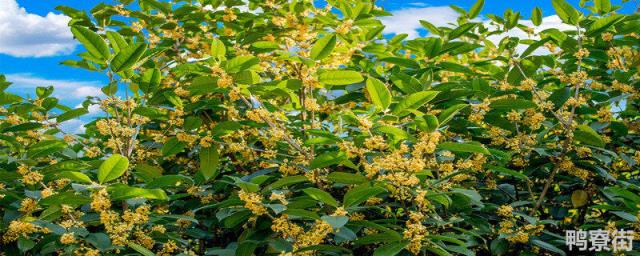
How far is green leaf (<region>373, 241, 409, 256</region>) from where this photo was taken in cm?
235

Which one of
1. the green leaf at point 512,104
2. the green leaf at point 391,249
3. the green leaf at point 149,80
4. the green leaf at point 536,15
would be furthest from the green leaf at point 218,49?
the green leaf at point 536,15

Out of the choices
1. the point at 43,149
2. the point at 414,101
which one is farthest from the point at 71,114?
the point at 414,101

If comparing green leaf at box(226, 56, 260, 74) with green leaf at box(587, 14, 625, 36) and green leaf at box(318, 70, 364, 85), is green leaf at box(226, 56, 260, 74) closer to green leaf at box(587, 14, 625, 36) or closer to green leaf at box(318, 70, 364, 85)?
green leaf at box(318, 70, 364, 85)

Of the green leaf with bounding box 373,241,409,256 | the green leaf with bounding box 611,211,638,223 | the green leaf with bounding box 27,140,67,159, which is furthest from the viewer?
the green leaf with bounding box 27,140,67,159

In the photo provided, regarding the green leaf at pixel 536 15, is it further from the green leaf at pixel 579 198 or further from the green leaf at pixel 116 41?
the green leaf at pixel 116 41

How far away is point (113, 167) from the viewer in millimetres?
2396

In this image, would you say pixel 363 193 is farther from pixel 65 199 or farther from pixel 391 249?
pixel 65 199

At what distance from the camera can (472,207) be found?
10.3 ft

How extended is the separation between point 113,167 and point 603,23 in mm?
2449

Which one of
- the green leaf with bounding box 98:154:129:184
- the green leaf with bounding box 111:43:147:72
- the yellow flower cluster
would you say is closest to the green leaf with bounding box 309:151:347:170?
the yellow flower cluster

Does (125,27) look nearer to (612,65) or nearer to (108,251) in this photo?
(108,251)

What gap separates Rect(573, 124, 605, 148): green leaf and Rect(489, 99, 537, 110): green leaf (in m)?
0.27

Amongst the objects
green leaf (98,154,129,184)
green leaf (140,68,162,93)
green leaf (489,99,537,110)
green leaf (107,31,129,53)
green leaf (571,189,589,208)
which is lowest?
green leaf (571,189,589,208)

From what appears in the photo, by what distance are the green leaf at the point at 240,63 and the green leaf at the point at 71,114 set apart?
926 millimetres
